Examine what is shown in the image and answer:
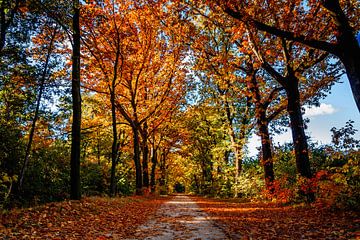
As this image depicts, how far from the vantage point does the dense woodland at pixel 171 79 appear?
10.5 metres

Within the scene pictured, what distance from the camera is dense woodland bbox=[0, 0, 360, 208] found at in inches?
413

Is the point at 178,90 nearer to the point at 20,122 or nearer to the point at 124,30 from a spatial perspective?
the point at 124,30

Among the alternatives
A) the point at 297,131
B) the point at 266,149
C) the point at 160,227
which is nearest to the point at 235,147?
the point at 266,149

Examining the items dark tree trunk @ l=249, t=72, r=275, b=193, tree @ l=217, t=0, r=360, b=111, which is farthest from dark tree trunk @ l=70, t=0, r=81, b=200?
dark tree trunk @ l=249, t=72, r=275, b=193

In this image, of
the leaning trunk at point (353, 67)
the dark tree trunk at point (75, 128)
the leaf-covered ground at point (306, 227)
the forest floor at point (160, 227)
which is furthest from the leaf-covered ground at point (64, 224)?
A: the leaning trunk at point (353, 67)

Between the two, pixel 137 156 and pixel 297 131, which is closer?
pixel 297 131

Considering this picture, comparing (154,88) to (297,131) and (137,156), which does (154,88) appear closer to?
(137,156)

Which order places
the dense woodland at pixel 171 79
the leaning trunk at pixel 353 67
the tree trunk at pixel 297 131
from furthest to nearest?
the tree trunk at pixel 297 131, the dense woodland at pixel 171 79, the leaning trunk at pixel 353 67

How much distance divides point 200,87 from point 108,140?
1052 centimetres

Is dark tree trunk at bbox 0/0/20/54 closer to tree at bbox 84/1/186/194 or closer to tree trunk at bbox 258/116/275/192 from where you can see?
tree at bbox 84/1/186/194

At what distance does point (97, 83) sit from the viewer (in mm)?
19984

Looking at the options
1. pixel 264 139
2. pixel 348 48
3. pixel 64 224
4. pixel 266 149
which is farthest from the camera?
pixel 266 149

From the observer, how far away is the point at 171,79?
23.7m

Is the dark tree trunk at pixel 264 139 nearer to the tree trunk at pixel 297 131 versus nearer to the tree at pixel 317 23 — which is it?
the tree trunk at pixel 297 131
